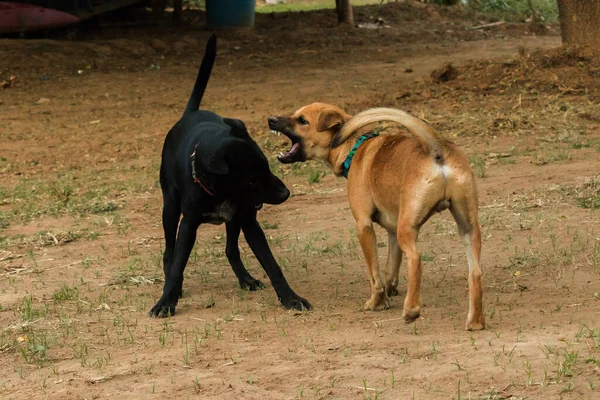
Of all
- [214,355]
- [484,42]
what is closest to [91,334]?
[214,355]

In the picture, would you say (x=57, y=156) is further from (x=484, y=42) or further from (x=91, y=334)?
(x=484, y=42)

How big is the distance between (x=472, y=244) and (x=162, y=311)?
2.06 meters

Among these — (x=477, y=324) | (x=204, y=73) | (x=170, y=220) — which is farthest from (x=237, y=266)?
(x=477, y=324)

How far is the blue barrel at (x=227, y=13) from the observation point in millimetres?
21969

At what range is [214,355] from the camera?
538cm

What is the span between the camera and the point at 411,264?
5449 mm

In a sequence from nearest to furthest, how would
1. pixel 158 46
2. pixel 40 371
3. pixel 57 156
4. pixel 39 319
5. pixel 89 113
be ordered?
pixel 40 371, pixel 39 319, pixel 57 156, pixel 89 113, pixel 158 46

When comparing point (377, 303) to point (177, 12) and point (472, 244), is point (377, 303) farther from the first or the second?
point (177, 12)

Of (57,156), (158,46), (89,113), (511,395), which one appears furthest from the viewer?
(158,46)

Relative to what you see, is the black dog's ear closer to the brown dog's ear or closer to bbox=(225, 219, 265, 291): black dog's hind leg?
the brown dog's ear

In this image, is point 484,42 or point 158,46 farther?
point 484,42

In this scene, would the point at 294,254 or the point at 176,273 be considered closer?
the point at 176,273

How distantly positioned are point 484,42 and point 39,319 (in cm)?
1688

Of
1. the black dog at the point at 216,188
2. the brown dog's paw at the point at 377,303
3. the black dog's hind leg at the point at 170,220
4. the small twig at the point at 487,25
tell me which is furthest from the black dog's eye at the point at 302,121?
the small twig at the point at 487,25
